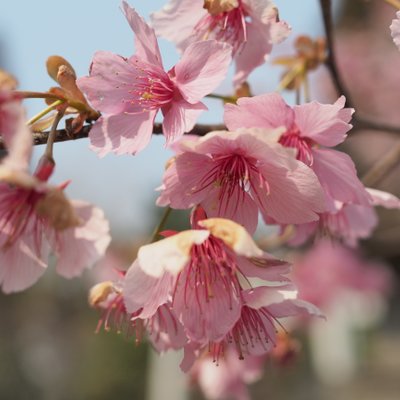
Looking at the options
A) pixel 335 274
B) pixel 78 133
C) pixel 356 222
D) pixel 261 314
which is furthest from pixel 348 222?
pixel 335 274

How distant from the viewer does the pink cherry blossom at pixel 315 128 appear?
31.0 inches

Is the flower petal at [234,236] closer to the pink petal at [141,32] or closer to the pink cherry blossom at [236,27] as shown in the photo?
the pink petal at [141,32]

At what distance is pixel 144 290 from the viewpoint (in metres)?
0.78

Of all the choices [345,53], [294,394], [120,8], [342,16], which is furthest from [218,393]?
[294,394]

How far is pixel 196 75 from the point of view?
83 cm

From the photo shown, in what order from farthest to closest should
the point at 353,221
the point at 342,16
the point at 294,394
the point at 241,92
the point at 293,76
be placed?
the point at 294,394 < the point at 342,16 < the point at 293,76 < the point at 353,221 < the point at 241,92

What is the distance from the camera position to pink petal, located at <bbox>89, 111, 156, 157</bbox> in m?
0.84

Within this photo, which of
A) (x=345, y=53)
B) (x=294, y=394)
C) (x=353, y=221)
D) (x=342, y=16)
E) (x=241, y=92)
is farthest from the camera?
(x=294, y=394)

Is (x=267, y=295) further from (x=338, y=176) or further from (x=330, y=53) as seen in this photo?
(x=330, y=53)

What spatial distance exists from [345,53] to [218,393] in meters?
4.61

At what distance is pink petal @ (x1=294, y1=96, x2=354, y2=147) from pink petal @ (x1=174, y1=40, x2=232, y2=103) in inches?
4.6

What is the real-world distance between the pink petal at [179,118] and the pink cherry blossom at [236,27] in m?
0.19

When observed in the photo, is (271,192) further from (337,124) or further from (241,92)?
(241,92)

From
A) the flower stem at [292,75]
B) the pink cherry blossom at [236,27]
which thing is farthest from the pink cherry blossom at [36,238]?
the flower stem at [292,75]
